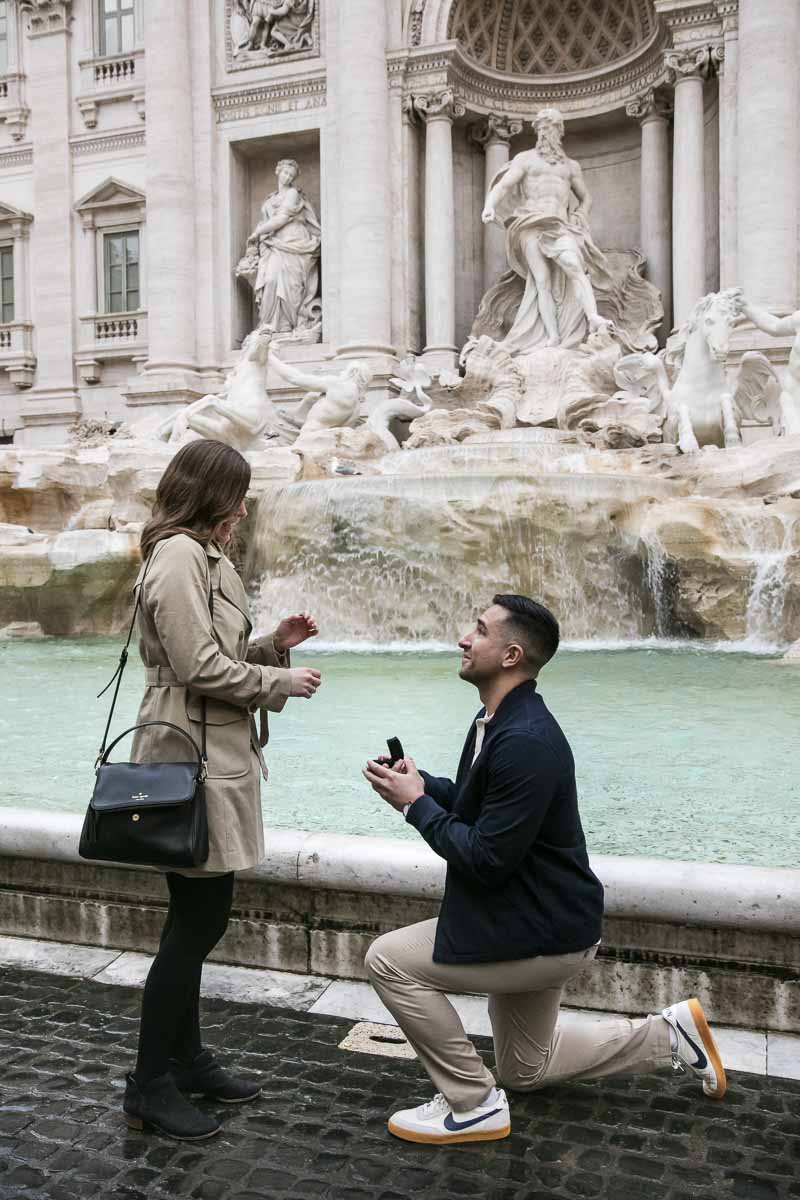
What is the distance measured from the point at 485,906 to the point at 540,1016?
0.32 metres

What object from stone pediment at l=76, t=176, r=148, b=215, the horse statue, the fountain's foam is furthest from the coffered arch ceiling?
the fountain's foam

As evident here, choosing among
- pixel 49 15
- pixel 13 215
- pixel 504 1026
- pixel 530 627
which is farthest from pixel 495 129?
pixel 504 1026

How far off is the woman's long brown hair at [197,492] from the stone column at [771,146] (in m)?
14.2

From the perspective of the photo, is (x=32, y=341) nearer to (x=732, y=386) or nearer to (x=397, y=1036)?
(x=732, y=386)

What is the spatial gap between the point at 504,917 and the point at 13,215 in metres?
21.3

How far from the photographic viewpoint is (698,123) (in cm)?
1599

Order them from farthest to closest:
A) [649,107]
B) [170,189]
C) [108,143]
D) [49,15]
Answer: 1. [49,15]
2. [108,143]
3. [170,189]
4. [649,107]

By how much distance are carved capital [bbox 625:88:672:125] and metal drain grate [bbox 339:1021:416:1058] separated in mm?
17074

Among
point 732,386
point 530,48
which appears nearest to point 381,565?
point 732,386

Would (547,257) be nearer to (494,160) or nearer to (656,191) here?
(656,191)

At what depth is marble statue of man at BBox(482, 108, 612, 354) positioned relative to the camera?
16.1 metres

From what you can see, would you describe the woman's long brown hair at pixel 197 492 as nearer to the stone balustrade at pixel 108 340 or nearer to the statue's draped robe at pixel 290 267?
the statue's draped robe at pixel 290 267

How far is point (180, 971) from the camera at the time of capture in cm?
231

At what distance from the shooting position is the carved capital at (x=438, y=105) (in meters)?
17.2
